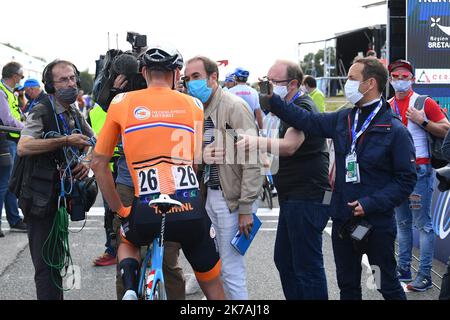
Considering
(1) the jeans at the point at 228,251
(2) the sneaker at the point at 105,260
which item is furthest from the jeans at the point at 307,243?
(2) the sneaker at the point at 105,260

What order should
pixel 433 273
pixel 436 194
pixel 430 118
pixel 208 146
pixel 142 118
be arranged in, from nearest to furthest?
pixel 142 118 < pixel 208 146 < pixel 430 118 < pixel 433 273 < pixel 436 194

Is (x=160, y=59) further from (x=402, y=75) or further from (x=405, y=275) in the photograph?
(x=405, y=275)

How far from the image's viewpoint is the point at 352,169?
3898 mm

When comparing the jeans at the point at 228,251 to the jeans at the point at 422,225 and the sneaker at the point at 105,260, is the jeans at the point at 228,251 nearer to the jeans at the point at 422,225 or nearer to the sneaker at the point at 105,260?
the jeans at the point at 422,225

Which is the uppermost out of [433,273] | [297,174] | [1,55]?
[1,55]

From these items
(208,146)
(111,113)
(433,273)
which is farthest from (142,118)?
(433,273)

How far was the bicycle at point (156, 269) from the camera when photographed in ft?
10.2

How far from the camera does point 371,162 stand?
3.83m

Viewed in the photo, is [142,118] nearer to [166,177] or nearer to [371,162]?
[166,177]

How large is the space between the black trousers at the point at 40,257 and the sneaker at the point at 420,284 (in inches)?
128

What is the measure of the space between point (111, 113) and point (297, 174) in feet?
5.28

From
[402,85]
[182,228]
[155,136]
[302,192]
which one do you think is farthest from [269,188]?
[155,136]

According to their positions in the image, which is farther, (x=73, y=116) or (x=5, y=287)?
(x=5, y=287)

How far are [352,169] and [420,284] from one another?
2.17m
